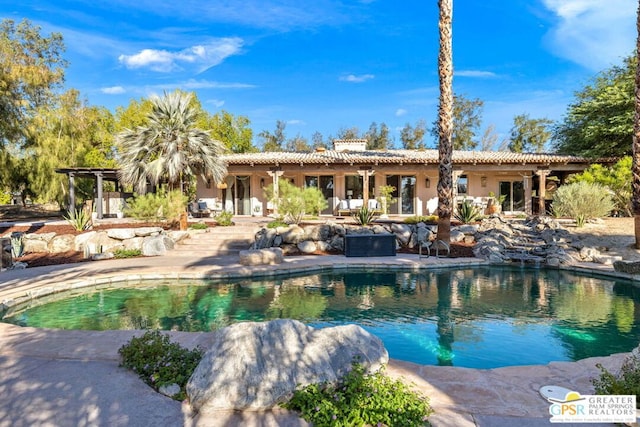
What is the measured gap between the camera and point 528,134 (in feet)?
125

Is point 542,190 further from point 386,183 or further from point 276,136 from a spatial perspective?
point 276,136

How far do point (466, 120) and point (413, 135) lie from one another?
5.85 meters

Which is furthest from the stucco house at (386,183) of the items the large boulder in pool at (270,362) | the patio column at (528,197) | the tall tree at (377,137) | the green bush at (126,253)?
the tall tree at (377,137)

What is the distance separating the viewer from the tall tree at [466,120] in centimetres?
3691

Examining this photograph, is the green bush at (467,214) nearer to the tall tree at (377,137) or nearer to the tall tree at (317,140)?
the tall tree at (377,137)

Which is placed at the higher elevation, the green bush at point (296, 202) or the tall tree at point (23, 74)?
the tall tree at point (23, 74)

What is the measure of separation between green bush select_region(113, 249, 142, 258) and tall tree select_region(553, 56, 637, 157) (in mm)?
24144

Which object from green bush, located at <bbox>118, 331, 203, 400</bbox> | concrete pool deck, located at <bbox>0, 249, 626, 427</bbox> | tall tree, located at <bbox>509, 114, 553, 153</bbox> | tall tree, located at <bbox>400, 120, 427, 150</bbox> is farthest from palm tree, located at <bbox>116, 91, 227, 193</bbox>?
tall tree, located at <bbox>509, 114, 553, 153</bbox>

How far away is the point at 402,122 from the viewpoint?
42062 mm

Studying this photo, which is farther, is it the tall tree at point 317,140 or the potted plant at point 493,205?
the tall tree at point 317,140

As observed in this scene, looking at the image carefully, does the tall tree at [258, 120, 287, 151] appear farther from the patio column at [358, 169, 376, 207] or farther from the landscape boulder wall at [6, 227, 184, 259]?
the landscape boulder wall at [6, 227, 184, 259]

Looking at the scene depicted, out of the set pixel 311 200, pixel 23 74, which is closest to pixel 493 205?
pixel 311 200

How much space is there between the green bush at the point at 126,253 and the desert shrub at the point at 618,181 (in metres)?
17.5

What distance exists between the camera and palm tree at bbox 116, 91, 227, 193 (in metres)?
15.2
